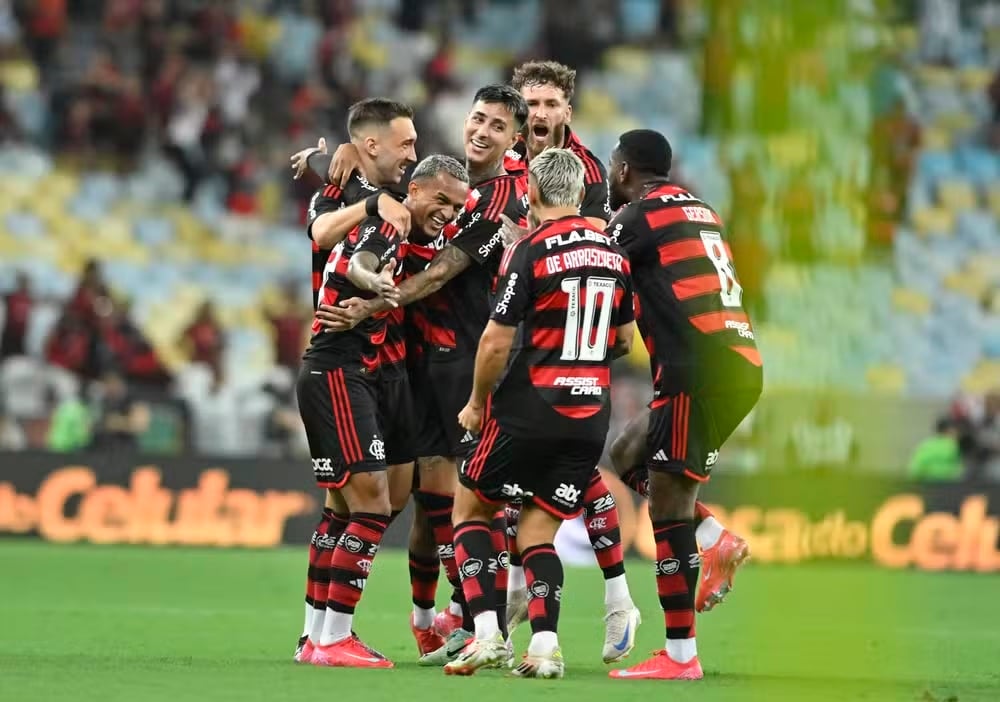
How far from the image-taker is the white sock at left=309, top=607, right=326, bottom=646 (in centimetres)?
724

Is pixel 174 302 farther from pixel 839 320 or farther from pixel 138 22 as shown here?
pixel 839 320

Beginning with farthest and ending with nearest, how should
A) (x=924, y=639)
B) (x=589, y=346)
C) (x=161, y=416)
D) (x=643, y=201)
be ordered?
(x=161, y=416)
(x=924, y=639)
(x=643, y=201)
(x=589, y=346)

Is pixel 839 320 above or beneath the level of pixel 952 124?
beneath

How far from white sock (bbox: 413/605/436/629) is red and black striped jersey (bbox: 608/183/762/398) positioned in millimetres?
1703

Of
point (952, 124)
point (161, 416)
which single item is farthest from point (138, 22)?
point (952, 124)

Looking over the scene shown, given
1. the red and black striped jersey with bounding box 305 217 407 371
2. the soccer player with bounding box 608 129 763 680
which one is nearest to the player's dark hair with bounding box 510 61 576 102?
the soccer player with bounding box 608 129 763 680

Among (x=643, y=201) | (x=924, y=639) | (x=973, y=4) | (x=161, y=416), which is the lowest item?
(x=924, y=639)

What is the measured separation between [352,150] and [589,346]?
1676 millimetres

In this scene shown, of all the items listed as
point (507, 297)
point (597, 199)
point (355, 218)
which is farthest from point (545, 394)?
point (597, 199)

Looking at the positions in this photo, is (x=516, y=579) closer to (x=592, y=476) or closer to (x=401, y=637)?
(x=592, y=476)

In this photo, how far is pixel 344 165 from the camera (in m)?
7.46

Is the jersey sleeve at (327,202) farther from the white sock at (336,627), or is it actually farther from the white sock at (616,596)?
the white sock at (616,596)

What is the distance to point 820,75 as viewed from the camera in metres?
1.97

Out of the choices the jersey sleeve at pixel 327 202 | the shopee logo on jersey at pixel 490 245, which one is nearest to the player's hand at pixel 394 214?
the jersey sleeve at pixel 327 202
